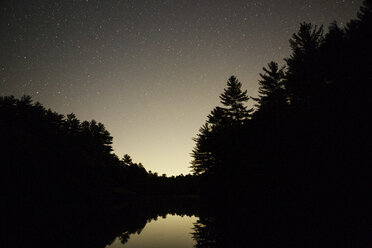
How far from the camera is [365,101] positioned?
16062 millimetres

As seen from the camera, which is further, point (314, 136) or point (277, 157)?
point (277, 157)

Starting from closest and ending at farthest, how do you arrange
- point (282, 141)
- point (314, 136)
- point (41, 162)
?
point (314, 136) → point (282, 141) → point (41, 162)

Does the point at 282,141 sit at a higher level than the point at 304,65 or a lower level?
lower

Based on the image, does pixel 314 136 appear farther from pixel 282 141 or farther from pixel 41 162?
pixel 41 162

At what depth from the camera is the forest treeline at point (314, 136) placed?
1570cm

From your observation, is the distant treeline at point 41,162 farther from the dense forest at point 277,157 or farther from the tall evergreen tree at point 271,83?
the tall evergreen tree at point 271,83

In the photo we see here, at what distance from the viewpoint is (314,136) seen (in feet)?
59.9

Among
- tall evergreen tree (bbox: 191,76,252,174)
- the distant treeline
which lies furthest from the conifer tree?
the distant treeline

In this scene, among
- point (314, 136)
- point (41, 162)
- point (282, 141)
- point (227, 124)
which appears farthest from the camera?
point (227, 124)

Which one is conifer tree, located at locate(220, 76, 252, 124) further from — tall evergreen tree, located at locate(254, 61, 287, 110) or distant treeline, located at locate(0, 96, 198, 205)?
distant treeline, located at locate(0, 96, 198, 205)

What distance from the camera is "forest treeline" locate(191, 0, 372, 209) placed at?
15695 millimetres

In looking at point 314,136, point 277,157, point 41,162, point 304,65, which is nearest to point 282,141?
point 277,157

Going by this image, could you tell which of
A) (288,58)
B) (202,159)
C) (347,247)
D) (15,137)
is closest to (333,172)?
(347,247)

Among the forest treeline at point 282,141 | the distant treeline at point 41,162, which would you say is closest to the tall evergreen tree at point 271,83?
the forest treeline at point 282,141
